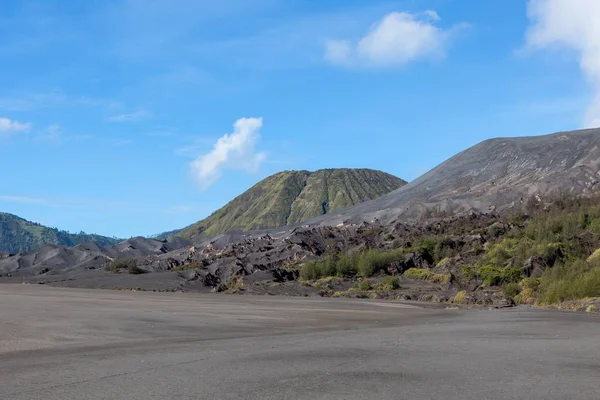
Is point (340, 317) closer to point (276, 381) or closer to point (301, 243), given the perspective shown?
point (276, 381)

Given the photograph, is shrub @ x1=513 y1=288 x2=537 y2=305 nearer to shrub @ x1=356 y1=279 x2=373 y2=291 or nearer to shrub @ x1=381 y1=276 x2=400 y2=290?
shrub @ x1=381 y1=276 x2=400 y2=290

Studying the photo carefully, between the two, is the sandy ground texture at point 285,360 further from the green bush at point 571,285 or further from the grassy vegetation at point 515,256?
the grassy vegetation at point 515,256

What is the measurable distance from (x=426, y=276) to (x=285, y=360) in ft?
146

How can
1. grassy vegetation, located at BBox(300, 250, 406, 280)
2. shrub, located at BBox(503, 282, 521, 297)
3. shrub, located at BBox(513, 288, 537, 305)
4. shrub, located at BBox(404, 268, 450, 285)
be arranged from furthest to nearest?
grassy vegetation, located at BBox(300, 250, 406, 280), shrub, located at BBox(404, 268, 450, 285), shrub, located at BBox(503, 282, 521, 297), shrub, located at BBox(513, 288, 537, 305)

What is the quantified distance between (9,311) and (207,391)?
16.5m

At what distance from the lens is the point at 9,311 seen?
23375 millimetres

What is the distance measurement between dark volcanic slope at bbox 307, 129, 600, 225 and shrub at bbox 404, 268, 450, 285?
25.3 meters

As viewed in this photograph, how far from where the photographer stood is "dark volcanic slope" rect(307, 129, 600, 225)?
8000cm

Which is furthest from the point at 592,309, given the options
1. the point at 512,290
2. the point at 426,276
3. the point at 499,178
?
the point at 499,178

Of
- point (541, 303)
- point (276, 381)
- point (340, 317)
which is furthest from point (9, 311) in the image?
point (541, 303)

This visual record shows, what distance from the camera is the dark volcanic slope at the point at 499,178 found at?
8000 centimetres

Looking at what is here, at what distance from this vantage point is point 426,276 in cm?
5597

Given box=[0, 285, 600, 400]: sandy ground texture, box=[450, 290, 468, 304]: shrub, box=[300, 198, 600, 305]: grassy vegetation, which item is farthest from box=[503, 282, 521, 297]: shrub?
box=[0, 285, 600, 400]: sandy ground texture

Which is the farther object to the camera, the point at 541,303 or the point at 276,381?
the point at 541,303
